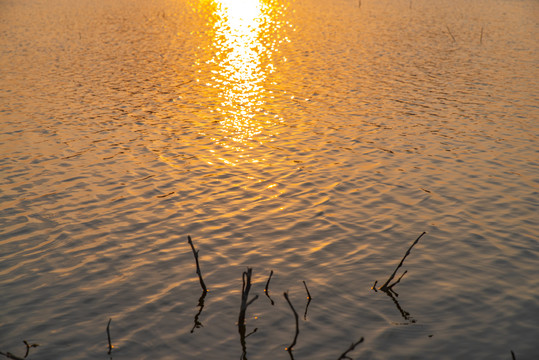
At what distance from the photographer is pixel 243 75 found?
36.9m

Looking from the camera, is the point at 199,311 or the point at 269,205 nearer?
the point at 199,311

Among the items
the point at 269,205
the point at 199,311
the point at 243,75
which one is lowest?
the point at 199,311

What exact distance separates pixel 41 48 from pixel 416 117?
30.3 metres

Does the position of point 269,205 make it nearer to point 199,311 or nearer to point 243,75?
point 199,311

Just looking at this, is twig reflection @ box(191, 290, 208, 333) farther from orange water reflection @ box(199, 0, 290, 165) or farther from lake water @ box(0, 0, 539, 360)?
orange water reflection @ box(199, 0, 290, 165)

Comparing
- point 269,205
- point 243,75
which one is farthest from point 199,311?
point 243,75

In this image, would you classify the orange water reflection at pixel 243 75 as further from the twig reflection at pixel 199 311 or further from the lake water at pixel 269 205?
the twig reflection at pixel 199 311

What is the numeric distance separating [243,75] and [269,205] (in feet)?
71.0

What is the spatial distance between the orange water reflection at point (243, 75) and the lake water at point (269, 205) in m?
0.22

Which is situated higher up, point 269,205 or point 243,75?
point 243,75

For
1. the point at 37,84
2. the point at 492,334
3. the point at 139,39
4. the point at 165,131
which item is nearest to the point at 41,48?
the point at 139,39

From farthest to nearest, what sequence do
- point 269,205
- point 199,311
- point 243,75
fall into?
1. point 243,75
2. point 269,205
3. point 199,311

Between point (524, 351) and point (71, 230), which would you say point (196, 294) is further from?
point (524, 351)

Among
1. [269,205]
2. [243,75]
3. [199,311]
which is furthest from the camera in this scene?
[243,75]
